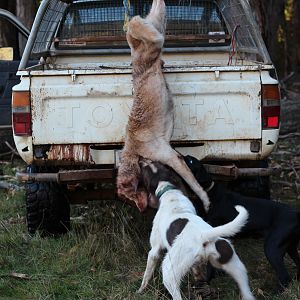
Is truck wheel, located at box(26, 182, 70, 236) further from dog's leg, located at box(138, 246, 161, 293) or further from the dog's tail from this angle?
the dog's tail

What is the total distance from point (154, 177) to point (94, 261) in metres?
0.98

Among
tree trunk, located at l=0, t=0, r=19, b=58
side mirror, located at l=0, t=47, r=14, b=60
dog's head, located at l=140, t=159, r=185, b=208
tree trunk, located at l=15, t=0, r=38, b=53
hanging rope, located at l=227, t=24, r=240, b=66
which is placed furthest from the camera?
tree trunk, located at l=0, t=0, r=19, b=58

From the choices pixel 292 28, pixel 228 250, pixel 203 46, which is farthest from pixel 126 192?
pixel 292 28

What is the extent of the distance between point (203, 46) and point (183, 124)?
2.28 meters

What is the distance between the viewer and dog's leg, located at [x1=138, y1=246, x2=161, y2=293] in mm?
4961

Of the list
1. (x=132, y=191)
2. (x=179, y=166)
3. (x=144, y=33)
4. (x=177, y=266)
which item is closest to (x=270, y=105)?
(x=179, y=166)

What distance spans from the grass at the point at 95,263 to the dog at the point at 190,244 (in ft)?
1.33

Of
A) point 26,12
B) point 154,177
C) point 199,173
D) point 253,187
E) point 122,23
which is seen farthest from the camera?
point 26,12

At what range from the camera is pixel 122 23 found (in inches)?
306

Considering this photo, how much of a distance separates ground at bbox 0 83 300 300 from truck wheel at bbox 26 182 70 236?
119 millimetres

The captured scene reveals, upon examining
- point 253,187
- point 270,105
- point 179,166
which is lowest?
point 253,187

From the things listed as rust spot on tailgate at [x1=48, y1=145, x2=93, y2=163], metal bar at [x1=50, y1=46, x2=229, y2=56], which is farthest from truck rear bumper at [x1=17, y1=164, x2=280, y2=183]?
metal bar at [x1=50, y1=46, x2=229, y2=56]

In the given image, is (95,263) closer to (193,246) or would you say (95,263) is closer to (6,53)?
(193,246)

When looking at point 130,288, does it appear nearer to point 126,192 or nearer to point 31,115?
point 126,192
